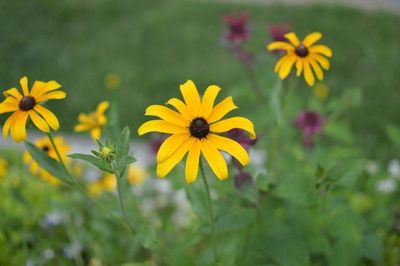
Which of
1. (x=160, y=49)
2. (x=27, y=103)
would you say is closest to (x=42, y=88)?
(x=27, y=103)

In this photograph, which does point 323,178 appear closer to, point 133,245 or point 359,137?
point 133,245

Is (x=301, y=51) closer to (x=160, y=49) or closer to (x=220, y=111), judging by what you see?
(x=220, y=111)

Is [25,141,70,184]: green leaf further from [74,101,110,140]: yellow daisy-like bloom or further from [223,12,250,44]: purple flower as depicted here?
[223,12,250,44]: purple flower

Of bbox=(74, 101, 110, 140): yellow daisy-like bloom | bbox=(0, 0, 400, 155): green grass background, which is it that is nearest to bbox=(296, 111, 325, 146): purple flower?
bbox=(74, 101, 110, 140): yellow daisy-like bloom

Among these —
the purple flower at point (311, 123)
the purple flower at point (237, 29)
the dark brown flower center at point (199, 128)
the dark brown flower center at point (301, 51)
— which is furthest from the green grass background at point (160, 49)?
the dark brown flower center at point (199, 128)

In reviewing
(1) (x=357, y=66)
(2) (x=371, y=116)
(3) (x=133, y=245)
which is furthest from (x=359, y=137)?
(3) (x=133, y=245)
